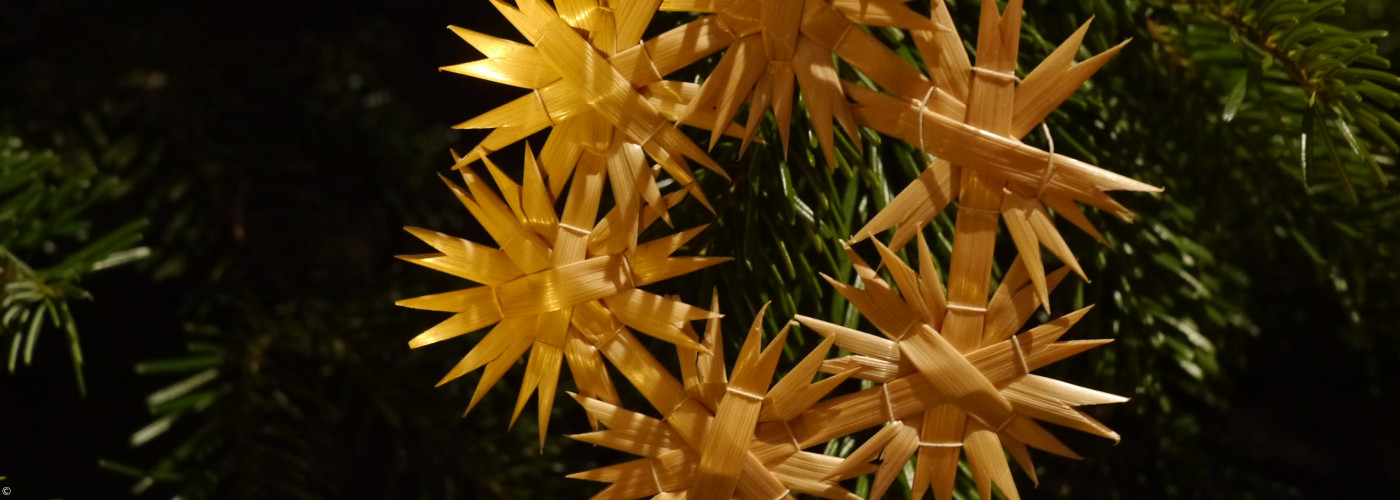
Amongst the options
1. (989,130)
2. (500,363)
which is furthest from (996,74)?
(500,363)

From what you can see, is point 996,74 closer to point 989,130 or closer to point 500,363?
point 989,130

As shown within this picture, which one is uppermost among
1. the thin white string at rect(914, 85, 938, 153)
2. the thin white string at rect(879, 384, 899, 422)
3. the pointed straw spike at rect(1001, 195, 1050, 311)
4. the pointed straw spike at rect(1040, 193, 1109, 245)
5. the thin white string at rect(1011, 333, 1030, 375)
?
the thin white string at rect(914, 85, 938, 153)

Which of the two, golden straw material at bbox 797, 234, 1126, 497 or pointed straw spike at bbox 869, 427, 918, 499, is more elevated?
golden straw material at bbox 797, 234, 1126, 497

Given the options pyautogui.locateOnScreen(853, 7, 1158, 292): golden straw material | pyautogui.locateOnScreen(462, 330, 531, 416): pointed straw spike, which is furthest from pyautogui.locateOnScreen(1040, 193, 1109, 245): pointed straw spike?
pyautogui.locateOnScreen(462, 330, 531, 416): pointed straw spike

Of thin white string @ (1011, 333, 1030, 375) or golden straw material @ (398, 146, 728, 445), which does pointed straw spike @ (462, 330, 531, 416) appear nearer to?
golden straw material @ (398, 146, 728, 445)

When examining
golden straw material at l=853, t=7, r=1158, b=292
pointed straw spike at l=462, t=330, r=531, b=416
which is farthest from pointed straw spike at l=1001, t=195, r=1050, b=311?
pointed straw spike at l=462, t=330, r=531, b=416

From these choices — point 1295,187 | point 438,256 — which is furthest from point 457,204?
point 1295,187

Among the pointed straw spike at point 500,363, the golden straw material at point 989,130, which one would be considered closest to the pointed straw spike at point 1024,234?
the golden straw material at point 989,130

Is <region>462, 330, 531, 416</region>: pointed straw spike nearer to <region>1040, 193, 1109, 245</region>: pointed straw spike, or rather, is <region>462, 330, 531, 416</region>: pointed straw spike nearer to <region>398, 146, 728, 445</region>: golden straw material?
<region>398, 146, 728, 445</region>: golden straw material
